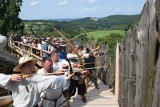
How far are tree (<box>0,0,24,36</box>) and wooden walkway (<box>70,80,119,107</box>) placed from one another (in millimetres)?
36593

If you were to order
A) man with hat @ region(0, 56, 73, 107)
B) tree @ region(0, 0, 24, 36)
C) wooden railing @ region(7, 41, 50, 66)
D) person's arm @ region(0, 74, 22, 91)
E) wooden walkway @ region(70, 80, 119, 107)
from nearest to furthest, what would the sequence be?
person's arm @ region(0, 74, 22, 91) → man with hat @ region(0, 56, 73, 107) → wooden walkway @ region(70, 80, 119, 107) → wooden railing @ region(7, 41, 50, 66) → tree @ region(0, 0, 24, 36)

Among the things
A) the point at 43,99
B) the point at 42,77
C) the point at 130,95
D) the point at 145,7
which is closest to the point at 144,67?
the point at 145,7

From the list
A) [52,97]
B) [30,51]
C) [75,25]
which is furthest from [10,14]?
[52,97]

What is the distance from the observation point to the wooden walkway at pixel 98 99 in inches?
414

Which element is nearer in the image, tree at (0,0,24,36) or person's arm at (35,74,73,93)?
person's arm at (35,74,73,93)

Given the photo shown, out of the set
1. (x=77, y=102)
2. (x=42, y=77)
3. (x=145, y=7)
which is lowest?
(x=77, y=102)

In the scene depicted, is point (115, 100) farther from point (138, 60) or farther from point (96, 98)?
point (138, 60)

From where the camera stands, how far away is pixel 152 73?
13.8 feet

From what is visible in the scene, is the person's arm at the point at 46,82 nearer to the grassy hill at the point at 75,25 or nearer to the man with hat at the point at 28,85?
the man with hat at the point at 28,85

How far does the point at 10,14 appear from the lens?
162 ft

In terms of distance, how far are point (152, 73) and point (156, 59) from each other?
139mm

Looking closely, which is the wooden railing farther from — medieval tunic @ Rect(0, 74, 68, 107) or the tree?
the tree

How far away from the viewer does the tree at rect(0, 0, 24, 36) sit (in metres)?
49.0

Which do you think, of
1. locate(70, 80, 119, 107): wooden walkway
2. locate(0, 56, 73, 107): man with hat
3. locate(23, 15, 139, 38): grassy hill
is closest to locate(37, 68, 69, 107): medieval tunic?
locate(23, 15, 139, 38): grassy hill
